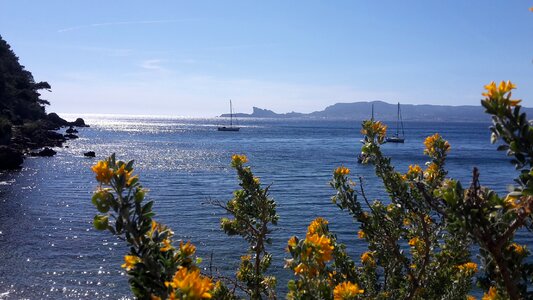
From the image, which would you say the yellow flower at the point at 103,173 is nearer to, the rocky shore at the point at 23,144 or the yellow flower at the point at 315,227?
the yellow flower at the point at 315,227

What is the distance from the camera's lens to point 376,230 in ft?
15.0

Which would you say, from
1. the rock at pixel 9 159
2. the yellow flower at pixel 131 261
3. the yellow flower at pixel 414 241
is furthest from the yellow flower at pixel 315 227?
the rock at pixel 9 159

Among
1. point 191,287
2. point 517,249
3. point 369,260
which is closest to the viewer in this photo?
point 191,287

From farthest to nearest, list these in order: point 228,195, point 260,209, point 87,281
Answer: point 228,195, point 87,281, point 260,209

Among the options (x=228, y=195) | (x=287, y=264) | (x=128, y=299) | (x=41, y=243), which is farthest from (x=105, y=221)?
(x=228, y=195)

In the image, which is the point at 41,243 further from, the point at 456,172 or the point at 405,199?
the point at 456,172

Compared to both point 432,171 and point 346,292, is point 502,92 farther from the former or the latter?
point 432,171

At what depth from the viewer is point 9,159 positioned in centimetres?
3978

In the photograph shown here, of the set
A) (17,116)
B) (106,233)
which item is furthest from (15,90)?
(106,233)

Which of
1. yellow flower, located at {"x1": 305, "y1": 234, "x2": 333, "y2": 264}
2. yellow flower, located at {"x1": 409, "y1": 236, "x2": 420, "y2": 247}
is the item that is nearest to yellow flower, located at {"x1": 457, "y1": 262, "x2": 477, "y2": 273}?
yellow flower, located at {"x1": 409, "y1": 236, "x2": 420, "y2": 247}

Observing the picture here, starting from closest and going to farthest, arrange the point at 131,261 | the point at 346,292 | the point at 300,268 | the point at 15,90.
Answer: the point at 131,261 → the point at 300,268 → the point at 346,292 → the point at 15,90

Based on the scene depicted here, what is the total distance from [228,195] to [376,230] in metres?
25.7

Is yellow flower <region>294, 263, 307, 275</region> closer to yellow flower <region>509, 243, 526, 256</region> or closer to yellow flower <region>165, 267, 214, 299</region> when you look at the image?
yellow flower <region>165, 267, 214, 299</region>

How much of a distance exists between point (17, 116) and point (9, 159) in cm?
2399
